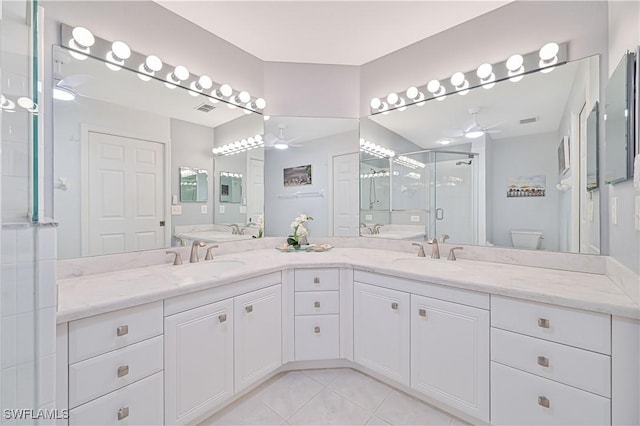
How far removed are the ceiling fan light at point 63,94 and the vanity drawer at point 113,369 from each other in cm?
136

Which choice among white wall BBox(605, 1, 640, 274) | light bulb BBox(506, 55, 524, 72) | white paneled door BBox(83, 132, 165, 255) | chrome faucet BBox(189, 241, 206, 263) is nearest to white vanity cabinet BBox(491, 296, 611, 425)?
white wall BBox(605, 1, 640, 274)

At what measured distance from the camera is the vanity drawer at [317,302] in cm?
188

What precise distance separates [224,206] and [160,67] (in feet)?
3.49

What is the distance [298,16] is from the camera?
1.85 metres

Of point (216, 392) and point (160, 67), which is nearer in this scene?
point (216, 392)

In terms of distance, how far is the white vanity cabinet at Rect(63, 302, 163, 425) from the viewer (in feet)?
3.34

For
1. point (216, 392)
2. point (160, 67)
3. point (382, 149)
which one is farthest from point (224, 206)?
point (382, 149)

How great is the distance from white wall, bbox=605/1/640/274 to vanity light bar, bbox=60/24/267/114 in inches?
90.3

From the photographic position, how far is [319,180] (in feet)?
8.29

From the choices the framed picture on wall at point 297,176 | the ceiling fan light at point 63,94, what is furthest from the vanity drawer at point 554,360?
the ceiling fan light at point 63,94

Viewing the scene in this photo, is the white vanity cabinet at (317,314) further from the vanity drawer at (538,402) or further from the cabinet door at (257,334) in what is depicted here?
the vanity drawer at (538,402)

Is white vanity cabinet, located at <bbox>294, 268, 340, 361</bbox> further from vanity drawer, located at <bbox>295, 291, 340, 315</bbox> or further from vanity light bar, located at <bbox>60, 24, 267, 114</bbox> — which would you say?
vanity light bar, located at <bbox>60, 24, 267, 114</bbox>

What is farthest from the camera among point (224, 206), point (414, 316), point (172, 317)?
point (224, 206)

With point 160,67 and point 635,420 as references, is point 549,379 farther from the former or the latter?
point 160,67
